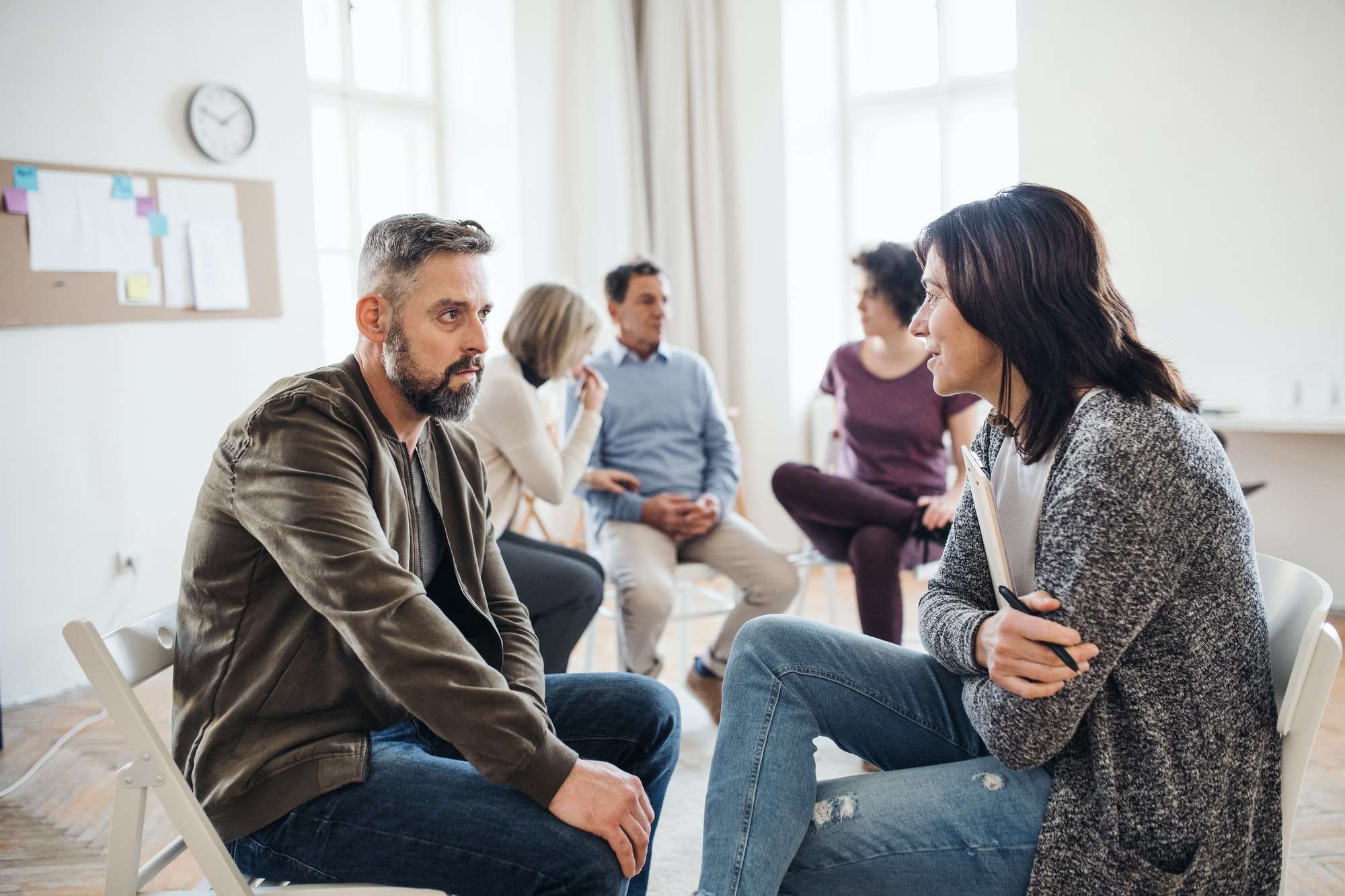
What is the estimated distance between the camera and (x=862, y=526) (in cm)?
292

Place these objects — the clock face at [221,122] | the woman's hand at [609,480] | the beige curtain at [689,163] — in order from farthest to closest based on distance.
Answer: the beige curtain at [689,163] → the clock face at [221,122] → the woman's hand at [609,480]

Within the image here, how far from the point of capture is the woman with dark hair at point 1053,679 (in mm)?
1120

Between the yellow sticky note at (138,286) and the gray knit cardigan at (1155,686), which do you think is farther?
the yellow sticky note at (138,286)

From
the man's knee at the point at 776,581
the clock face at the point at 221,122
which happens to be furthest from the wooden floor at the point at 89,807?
the clock face at the point at 221,122

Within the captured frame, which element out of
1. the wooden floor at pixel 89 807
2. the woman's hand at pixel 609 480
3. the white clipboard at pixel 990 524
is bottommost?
the wooden floor at pixel 89 807

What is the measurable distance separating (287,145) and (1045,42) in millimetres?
2911

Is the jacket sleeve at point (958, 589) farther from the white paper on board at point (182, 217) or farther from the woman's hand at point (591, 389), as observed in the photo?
the white paper on board at point (182, 217)

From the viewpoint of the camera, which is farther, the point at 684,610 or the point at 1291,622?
the point at 684,610

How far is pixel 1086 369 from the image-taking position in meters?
1.25

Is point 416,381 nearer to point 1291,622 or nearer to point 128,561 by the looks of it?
point 1291,622

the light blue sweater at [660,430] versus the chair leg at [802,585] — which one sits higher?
the light blue sweater at [660,430]

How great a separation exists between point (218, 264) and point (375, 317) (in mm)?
2573

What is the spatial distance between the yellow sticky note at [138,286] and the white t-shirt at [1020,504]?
10.1ft

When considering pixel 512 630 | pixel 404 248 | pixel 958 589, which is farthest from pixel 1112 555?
pixel 404 248
